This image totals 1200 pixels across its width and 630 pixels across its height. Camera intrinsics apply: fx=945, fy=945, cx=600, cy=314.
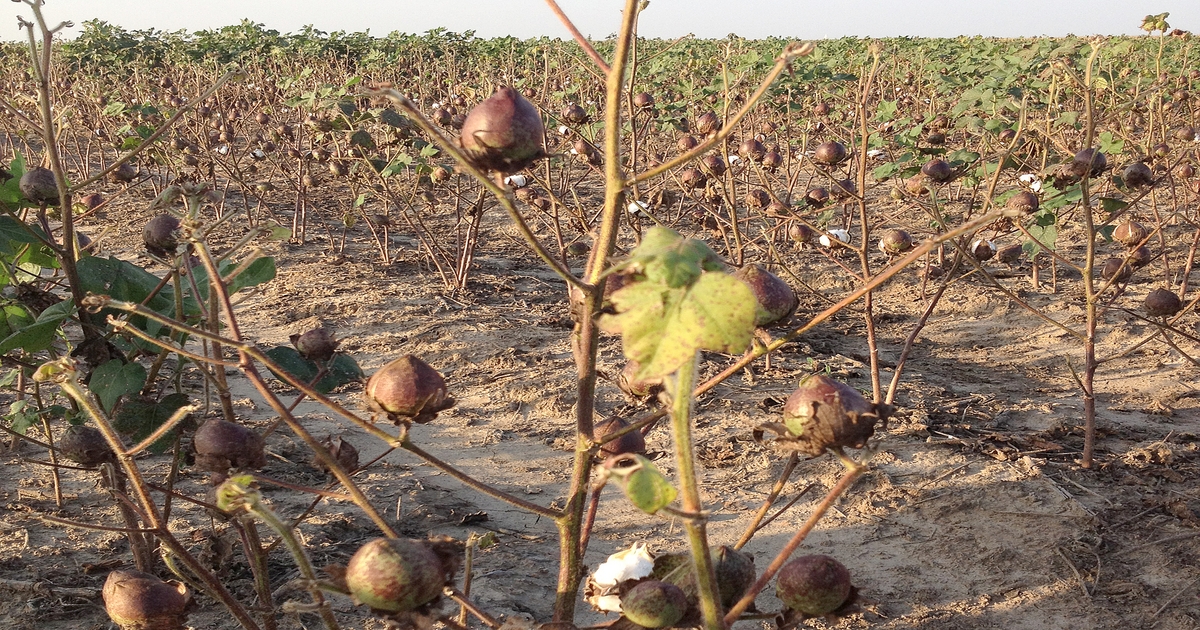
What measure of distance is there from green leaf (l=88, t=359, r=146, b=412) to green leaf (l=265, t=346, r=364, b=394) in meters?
0.32

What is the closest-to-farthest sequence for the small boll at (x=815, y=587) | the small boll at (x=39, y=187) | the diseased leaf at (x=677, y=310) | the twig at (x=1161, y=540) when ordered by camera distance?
the diseased leaf at (x=677, y=310) < the small boll at (x=815, y=587) < the small boll at (x=39, y=187) < the twig at (x=1161, y=540)

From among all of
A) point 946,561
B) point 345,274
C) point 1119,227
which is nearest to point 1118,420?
point 1119,227

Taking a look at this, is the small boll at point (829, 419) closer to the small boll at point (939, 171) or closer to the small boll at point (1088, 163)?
the small boll at point (1088, 163)

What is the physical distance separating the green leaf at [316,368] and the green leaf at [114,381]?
32cm

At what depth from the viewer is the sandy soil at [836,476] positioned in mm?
2232

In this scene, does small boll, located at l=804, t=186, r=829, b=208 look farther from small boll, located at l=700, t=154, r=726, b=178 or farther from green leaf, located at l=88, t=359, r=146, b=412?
green leaf, located at l=88, t=359, r=146, b=412

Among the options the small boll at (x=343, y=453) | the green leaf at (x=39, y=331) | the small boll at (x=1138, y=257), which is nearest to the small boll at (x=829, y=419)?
the small boll at (x=343, y=453)

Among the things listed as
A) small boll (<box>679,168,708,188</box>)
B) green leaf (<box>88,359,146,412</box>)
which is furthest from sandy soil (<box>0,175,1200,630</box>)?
small boll (<box>679,168,708,188</box>)

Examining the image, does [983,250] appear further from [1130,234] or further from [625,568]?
[625,568]

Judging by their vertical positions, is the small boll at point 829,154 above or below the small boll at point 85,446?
above

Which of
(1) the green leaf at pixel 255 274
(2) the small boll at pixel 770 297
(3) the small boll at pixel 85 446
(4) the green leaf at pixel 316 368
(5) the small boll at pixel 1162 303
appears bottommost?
(5) the small boll at pixel 1162 303

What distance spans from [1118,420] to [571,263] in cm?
290

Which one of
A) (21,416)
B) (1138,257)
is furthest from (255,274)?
(1138,257)

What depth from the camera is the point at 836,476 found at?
2.88 metres
